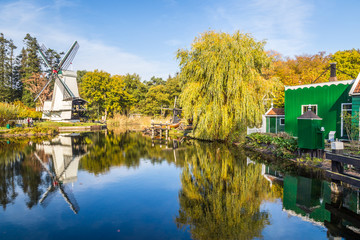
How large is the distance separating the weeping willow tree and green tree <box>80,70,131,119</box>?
32.8 meters

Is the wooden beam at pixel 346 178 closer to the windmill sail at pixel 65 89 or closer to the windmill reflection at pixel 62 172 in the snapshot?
the windmill reflection at pixel 62 172

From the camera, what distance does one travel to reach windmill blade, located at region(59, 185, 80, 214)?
7.31m

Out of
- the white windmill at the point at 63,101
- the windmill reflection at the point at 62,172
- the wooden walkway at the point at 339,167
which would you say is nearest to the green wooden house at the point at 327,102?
the wooden walkway at the point at 339,167

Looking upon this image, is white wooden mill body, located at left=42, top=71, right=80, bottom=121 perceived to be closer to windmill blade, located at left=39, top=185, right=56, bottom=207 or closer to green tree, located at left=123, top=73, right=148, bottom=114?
green tree, located at left=123, top=73, right=148, bottom=114

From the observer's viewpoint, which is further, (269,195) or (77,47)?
(77,47)

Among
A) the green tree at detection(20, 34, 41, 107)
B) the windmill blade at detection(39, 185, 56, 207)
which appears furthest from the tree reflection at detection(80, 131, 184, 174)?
the green tree at detection(20, 34, 41, 107)

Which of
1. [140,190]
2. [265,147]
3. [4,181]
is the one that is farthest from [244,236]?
[265,147]

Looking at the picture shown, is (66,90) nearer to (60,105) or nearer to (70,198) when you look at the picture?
(60,105)

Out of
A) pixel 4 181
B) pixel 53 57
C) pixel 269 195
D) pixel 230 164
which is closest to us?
pixel 269 195

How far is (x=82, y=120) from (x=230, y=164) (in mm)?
38636

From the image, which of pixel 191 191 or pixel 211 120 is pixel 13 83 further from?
pixel 191 191

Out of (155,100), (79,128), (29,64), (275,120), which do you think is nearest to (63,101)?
(79,128)

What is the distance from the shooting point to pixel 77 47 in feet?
152

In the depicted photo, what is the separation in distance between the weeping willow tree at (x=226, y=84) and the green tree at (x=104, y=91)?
32.8 meters
